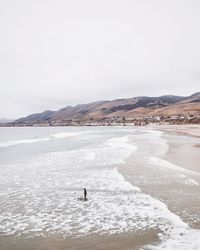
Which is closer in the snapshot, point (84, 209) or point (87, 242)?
point (87, 242)

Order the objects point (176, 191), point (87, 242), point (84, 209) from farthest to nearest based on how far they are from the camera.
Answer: point (176, 191), point (84, 209), point (87, 242)

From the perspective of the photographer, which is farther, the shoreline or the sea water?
the shoreline

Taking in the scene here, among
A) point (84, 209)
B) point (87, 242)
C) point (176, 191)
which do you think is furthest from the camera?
point (176, 191)

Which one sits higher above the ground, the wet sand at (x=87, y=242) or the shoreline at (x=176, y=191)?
the shoreline at (x=176, y=191)

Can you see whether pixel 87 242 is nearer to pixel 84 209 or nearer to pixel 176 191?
pixel 84 209

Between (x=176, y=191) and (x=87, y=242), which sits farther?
(x=176, y=191)

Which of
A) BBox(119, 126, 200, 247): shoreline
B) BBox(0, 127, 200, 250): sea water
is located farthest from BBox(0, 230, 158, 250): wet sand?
BBox(119, 126, 200, 247): shoreline

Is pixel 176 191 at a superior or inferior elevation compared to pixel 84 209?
superior

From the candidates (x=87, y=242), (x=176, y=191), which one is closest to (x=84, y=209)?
(x=87, y=242)

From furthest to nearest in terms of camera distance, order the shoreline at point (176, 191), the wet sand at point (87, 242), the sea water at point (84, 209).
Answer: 1. the shoreline at point (176, 191)
2. the sea water at point (84, 209)
3. the wet sand at point (87, 242)

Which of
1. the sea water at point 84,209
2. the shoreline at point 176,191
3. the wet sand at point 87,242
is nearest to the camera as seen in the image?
the wet sand at point 87,242

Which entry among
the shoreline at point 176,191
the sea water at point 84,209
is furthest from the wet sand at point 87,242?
the shoreline at point 176,191

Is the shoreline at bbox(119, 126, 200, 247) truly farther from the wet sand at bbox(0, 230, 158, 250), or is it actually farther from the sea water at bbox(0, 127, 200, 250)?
the wet sand at bbox(0, 230, 158, 250)

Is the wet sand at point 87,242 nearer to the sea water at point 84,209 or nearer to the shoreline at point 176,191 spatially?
the sea water at point 84,209
